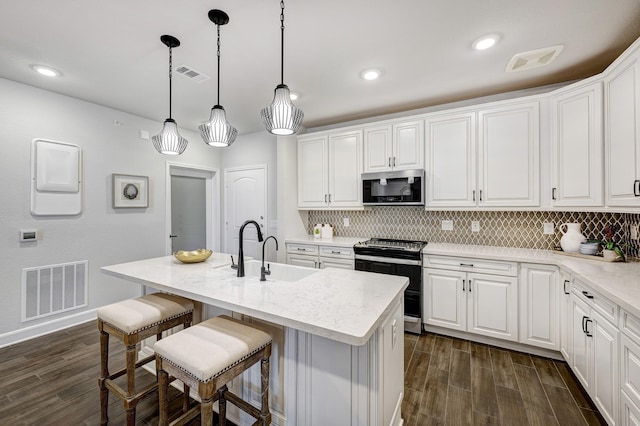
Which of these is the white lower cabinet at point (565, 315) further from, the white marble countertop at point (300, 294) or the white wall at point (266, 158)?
the white wall at point (266, 158)

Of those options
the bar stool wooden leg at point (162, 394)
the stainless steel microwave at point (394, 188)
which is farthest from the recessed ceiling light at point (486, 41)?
the bar stool wooden leg at point (162, 394)

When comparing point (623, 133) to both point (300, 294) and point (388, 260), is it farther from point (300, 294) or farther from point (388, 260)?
point (300, 294)

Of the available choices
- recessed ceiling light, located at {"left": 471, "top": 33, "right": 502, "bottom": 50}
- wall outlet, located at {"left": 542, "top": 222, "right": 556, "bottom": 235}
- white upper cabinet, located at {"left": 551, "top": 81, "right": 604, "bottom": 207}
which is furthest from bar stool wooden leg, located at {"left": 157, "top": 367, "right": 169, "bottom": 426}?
wall outlet, located at {"left": 542, "top": 222, "right": 556, "bottom": 235}

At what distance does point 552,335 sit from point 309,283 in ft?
7.73

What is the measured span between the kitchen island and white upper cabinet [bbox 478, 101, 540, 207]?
6.17 feet

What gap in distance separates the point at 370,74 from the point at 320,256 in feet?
7.22

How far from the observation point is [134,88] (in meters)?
2.94

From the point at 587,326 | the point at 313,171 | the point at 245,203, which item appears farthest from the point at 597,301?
the point at 245,203

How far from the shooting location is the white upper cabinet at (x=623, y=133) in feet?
6.05

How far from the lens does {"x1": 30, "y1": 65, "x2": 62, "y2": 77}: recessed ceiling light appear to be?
8.18 feet

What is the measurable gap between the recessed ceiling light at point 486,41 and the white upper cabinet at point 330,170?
1630 mm

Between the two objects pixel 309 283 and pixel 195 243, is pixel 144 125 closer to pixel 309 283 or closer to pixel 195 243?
pixel 195 243

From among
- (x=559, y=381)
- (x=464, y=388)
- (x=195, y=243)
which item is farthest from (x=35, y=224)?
(x=559, y=381)

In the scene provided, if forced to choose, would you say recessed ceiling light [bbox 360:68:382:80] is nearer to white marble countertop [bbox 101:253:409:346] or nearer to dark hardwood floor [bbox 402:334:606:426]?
white marble countertop [bbox 101:253:409:346]
